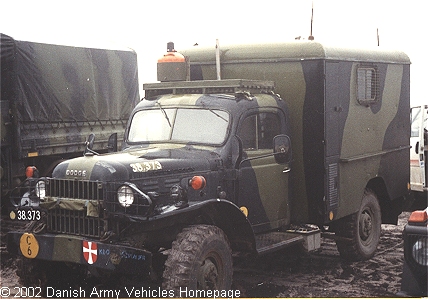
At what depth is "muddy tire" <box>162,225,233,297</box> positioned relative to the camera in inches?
245

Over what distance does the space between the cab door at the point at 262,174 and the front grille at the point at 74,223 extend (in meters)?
1.69

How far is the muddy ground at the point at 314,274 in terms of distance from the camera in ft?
25.2

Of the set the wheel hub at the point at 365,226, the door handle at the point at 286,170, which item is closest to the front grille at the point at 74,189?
the door handle at the point at 286,170

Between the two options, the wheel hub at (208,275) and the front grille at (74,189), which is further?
the wheel hub at (208,275)

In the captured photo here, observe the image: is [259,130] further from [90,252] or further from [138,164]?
[90,252]

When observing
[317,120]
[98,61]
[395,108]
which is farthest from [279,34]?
[317,120]

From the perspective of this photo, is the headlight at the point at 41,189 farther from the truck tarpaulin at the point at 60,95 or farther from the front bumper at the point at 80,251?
the truck tarpaulin at the point at 60,95

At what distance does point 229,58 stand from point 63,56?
4.10 meters

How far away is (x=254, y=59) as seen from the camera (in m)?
8.52

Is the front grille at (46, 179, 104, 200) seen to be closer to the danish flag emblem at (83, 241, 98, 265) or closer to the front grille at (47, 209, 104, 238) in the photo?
the front grille at (47, 209, 104, 238)

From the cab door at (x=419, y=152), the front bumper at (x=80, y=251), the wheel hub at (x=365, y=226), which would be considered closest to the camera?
the front bumper at (x=80, y=251)

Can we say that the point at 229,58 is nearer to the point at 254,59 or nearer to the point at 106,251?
the point at 254,59

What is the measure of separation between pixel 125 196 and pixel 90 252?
572 millimetres

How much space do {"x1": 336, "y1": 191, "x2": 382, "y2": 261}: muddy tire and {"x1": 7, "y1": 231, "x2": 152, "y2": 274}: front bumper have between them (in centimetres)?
373
